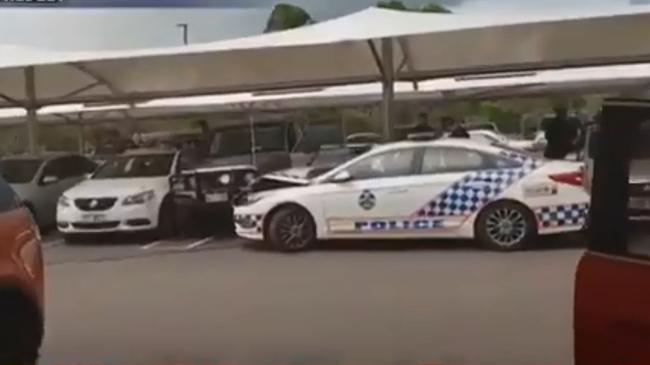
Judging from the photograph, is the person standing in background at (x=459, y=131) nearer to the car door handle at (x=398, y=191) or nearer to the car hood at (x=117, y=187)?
the car door handle at (x=398, y=191)

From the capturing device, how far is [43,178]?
1441 cm

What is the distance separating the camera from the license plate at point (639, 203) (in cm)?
298

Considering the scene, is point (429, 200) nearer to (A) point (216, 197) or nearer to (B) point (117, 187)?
(A) point (216, 197)

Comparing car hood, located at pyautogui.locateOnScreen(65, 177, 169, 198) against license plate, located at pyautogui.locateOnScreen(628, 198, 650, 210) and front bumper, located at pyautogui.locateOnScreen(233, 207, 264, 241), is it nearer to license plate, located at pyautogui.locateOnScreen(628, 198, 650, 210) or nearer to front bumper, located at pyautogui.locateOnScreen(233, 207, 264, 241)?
front bumper, located at pyautogui.locateOnScreen(233, 207, 264, 241)

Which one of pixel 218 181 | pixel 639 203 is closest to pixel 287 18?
pixel 218 181

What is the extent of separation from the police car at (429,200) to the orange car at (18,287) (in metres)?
7.07

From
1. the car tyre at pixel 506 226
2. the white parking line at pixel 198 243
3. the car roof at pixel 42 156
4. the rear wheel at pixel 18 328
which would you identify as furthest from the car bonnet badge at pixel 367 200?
the rear wheel at pixel 18 328

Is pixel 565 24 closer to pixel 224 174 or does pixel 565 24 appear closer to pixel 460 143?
pixel 460 143

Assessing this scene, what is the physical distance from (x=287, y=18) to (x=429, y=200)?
219 cm

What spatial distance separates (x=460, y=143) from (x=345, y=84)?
3.56m

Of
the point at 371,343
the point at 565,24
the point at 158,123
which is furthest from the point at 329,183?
the point at 158,123

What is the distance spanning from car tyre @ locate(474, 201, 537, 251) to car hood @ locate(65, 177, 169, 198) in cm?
388

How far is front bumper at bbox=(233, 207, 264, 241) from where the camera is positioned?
11.7 m

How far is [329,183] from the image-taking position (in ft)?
38.2
